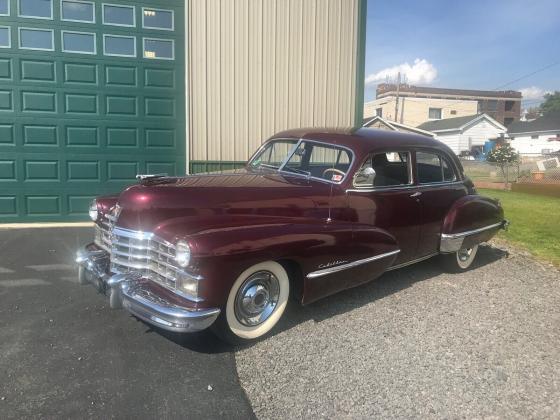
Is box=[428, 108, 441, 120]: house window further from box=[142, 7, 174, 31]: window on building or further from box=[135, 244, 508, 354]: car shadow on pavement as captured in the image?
box=[135, 244, 508, 354]: car shadow on pavement

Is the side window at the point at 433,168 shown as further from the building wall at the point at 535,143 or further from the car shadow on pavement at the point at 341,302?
the building wall at the point at 535,143

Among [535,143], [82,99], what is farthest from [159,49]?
[535,143]

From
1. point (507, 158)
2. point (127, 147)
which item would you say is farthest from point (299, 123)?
point (507, 158)

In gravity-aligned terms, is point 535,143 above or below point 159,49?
above

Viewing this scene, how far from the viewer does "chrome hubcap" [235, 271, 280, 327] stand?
11.7 feet

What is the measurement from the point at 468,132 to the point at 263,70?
1537 inches

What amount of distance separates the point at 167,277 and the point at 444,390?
204 centimetres

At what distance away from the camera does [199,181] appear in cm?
414

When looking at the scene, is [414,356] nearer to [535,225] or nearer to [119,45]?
[535,225]

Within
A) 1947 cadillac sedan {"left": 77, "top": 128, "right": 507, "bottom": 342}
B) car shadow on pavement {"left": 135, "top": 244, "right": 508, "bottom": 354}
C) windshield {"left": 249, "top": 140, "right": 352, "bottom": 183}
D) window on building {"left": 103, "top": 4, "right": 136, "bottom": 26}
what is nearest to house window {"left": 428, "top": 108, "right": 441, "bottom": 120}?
window on building {"left": 103, "top": 4, "right": 136, "bottom": 26}

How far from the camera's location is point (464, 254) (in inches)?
231

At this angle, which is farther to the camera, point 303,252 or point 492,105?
point 492,105

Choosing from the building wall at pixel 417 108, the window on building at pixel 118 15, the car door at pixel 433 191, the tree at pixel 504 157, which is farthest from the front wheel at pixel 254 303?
the building wall at pixel 417 108

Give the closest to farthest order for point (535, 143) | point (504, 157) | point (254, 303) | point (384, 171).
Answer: point (254, 303)
point (384, 171)
point (504, 157)
point (535, 143)
